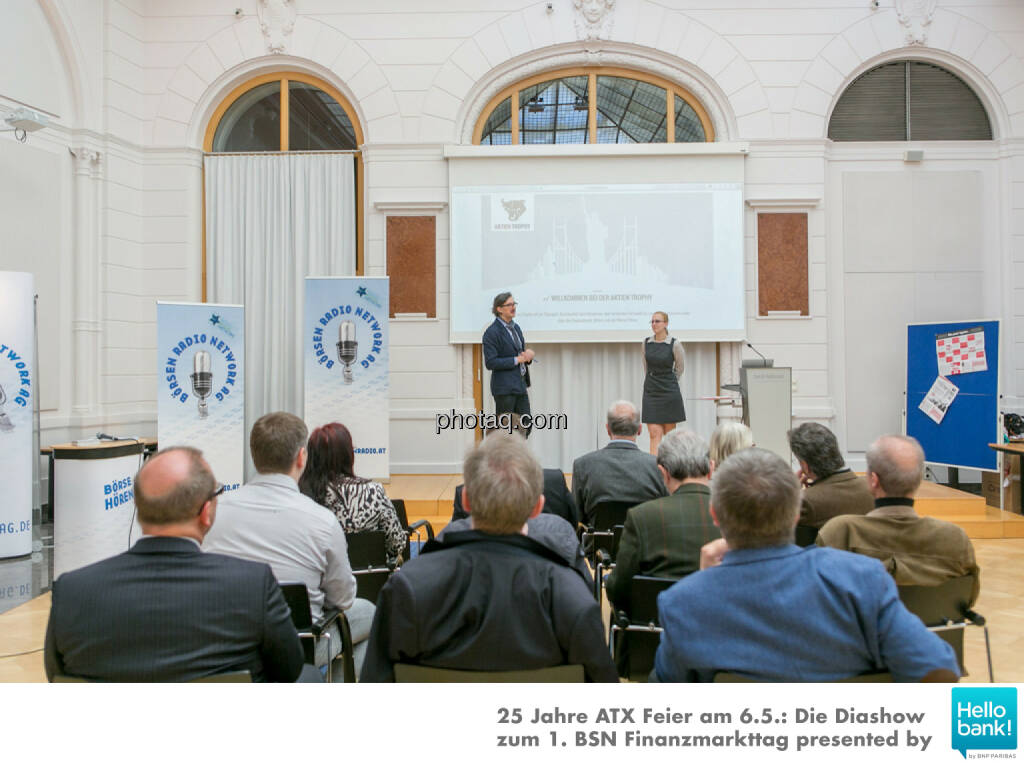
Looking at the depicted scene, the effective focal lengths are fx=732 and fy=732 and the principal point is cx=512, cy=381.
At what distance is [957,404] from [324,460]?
5962mm

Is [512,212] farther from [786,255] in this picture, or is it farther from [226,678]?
[226,678]

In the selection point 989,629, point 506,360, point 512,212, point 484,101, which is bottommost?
point 989,629

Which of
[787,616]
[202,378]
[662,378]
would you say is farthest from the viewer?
[662,378]

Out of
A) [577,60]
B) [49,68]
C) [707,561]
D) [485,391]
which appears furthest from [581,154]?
[707,561]

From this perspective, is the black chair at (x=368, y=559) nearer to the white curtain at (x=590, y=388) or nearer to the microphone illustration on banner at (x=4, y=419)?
the microphone illustration on banner at (x=4, y=419)

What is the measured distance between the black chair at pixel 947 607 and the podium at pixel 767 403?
3585 millimetres

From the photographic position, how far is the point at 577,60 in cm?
737

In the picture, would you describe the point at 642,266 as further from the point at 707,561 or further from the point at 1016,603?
the point at 707,561

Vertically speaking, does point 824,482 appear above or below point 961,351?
below

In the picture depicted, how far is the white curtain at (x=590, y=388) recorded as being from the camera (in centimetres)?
730

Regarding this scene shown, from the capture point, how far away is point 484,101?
7.38 m

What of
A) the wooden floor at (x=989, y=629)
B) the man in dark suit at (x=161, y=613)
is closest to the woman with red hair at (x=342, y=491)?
the man in dark suit at (x=161, y=613)
